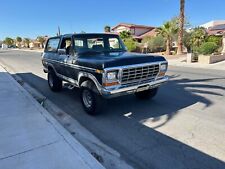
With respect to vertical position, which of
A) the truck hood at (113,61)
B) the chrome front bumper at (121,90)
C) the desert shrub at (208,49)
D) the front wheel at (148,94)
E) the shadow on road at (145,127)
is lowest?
the shadow on road at (145,127)

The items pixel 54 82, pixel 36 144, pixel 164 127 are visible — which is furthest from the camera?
pixel 54 82

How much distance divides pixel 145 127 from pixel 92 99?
4.82ft

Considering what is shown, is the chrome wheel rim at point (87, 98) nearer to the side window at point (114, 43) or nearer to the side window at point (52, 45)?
the side window at point (114, 43)

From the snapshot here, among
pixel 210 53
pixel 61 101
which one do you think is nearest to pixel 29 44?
pixel 210 53

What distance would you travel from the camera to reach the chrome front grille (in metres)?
5.01

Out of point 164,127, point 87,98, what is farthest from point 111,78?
point 164,127

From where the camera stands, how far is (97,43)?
21.4 feet

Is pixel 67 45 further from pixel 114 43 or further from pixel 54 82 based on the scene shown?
pixel 54 82

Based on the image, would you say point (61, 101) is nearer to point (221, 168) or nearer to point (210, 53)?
point (221, 168)

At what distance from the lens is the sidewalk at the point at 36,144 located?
330 cm

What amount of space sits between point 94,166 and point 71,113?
111 inches

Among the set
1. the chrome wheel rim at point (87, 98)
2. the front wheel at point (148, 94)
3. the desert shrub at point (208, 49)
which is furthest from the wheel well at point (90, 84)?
the desert shrub at point (208, 49)

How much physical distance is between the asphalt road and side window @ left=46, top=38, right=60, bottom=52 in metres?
1.65

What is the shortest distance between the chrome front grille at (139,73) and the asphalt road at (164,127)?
0.93 m
